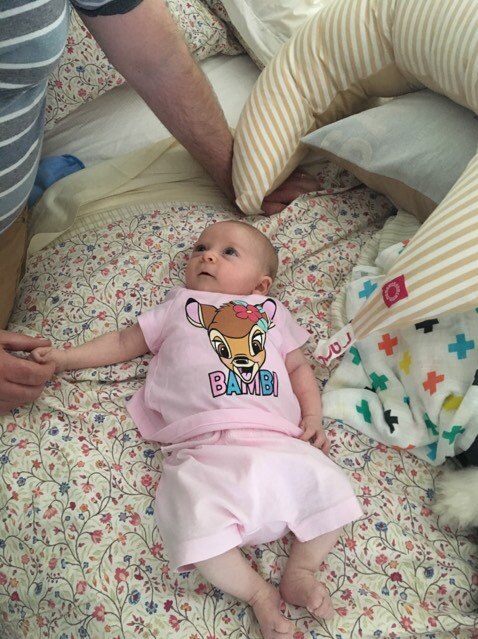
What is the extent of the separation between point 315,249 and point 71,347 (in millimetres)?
528

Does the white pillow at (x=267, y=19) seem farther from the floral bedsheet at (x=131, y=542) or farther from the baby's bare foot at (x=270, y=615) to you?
the baby's bare foot at (x=270, y=615)

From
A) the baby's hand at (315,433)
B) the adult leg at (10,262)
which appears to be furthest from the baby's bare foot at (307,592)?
the adult leg at (10,262)

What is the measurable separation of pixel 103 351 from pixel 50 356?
3.6 inches

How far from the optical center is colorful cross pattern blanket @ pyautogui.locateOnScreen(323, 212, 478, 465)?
0.98 m

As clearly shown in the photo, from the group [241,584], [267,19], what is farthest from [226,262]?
[267,19]

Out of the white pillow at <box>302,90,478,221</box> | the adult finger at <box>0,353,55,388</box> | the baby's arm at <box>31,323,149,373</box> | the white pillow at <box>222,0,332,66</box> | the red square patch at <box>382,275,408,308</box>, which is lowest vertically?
the white pillow at <box>302,90,478,221</box>

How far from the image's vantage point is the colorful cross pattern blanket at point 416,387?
0.98m

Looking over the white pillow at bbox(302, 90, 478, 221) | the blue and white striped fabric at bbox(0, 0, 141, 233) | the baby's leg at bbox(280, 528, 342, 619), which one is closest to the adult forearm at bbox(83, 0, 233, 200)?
the blue and white striped fabric at bbox(0, 0, 141, 233)

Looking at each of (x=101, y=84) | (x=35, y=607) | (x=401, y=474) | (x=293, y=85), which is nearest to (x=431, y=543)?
(x=401, y=474)

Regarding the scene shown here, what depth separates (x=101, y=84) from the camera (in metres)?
1.59

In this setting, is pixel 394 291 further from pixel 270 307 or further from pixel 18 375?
pixel 18 375

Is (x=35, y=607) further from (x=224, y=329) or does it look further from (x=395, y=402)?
(x=395, y=402)

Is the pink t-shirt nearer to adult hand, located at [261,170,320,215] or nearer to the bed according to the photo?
the bed

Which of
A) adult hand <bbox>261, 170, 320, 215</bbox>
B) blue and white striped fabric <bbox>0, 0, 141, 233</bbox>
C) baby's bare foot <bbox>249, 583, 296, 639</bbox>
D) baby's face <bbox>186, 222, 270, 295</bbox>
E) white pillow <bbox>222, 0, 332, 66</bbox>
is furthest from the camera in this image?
white pillow <bbox>222, 0, 332, 66</bbox>
